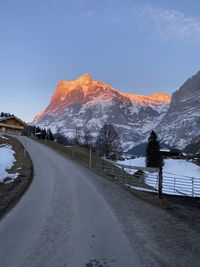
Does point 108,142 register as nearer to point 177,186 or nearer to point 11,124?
point 11,124

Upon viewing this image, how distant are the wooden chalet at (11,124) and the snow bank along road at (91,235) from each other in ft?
323

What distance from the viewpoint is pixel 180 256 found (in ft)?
29.4

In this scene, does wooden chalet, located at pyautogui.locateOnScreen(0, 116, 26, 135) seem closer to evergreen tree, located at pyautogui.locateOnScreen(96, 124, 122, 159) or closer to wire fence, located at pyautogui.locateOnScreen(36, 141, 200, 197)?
evergreen tree, located at pyautogui.locateOnScreen(96, 124, 122, 159)

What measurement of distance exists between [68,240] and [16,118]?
107810 mm

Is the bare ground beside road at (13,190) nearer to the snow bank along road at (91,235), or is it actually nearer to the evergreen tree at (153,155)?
the snow bank along road at (91,235)

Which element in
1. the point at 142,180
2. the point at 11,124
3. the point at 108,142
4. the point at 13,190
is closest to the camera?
the point at 13,190

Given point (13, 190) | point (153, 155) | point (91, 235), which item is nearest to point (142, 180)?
point (13, 190)

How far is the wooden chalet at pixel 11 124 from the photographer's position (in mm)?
112250

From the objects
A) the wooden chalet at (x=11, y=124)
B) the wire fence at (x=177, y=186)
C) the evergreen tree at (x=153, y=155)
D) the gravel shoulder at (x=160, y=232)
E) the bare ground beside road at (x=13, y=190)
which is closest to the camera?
the gravel shoulder at (x=160, y=232)

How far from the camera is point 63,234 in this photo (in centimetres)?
1072

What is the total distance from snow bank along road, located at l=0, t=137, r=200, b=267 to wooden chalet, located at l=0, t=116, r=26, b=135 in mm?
98510

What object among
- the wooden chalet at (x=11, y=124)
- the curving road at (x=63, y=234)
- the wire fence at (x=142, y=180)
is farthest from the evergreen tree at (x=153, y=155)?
the curving road at (x=63, y=234)

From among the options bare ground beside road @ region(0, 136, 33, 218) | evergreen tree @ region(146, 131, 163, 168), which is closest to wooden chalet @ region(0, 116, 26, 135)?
evergreen tree @ region(146, 131, 163, 168)

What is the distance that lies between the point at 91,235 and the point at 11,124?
107 metres
